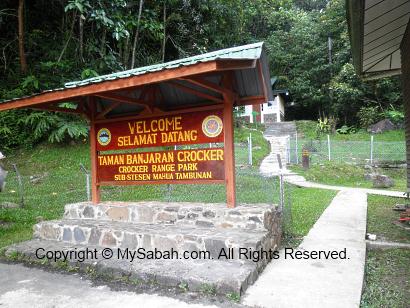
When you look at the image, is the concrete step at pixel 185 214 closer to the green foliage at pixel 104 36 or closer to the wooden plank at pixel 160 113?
the wooden plank at pixel 160 113

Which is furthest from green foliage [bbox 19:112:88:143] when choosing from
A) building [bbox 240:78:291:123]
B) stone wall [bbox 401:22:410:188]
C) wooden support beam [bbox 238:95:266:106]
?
building [bbox 240:78:291:123]

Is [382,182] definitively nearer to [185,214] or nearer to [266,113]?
[185,214]

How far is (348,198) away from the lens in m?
11.0

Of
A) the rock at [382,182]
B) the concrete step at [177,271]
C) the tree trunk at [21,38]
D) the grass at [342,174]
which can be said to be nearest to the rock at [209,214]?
the concrete step at [177,271]

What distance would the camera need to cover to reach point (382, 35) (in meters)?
6.72

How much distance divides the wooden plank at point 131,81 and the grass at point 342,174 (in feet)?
41.0

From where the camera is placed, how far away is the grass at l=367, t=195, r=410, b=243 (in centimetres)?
646

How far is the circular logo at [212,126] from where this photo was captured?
557 cm

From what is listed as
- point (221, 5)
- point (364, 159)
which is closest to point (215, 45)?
point (221, 5)

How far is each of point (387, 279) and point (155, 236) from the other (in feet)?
10.4

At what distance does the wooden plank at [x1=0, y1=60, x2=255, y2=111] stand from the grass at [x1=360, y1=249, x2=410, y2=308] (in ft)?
9.87

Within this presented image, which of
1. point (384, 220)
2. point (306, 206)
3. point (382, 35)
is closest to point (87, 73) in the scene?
point (306, 206)

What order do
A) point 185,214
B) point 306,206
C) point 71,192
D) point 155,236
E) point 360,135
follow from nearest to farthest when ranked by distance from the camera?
point 155,236
point 185,214
point 306,206
point 71,192
point 360,135

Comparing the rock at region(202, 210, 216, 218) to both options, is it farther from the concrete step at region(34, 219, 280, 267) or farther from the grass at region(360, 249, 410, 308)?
the grass at region(360, 249, 410, 308)
